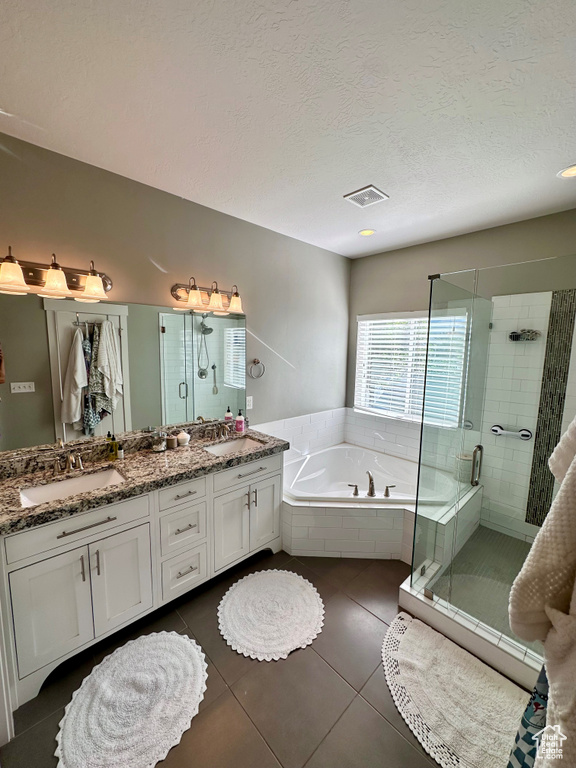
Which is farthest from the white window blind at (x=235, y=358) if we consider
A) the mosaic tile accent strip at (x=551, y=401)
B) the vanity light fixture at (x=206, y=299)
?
the mosaic tile accent strip at (x=551, y=401)

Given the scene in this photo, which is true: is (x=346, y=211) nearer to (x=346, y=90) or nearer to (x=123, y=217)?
(x=346, y=90)

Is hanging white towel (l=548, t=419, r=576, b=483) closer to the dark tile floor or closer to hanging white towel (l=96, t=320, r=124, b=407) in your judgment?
the dark tile floor

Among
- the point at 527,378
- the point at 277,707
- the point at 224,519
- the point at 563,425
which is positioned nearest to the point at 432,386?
the point at 527,378

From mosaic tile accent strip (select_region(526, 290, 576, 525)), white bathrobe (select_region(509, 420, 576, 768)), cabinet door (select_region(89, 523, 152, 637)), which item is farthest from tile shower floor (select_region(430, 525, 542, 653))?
cabinet door (select_region(89, 523, 152, 637))

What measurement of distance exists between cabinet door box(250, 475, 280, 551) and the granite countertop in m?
0.26

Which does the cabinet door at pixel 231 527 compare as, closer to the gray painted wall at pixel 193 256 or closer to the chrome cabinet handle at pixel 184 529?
the chrome cabinet handle at pixel 184 529

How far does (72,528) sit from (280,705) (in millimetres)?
1302

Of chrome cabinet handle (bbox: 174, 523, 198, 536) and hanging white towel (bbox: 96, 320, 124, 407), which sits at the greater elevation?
hanging white towel (bbox: 96, 320, 124, 407)

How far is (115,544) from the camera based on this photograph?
160 centimetres

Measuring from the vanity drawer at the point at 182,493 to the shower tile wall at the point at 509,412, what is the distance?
2330 millimetres

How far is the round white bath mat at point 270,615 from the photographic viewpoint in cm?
170

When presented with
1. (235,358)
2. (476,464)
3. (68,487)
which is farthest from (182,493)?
(476,464)

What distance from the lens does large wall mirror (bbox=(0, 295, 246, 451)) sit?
1.74m

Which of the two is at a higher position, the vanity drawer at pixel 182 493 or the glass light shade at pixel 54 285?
the glass light shade at pixel 54 285
